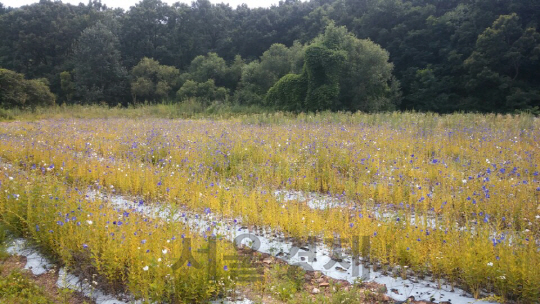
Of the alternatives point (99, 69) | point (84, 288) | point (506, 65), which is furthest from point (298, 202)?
point (99, 69)

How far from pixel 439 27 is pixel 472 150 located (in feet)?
81.6

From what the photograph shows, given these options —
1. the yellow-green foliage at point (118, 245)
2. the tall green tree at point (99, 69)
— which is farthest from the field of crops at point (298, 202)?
the tall green tree at point (99, 69)

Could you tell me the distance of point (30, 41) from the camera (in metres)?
34.7

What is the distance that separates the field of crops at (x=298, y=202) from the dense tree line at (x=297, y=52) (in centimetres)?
1503

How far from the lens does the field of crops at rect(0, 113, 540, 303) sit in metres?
3.04

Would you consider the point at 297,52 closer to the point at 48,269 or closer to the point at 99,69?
the point at 99,69

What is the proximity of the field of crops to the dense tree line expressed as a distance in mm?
15026

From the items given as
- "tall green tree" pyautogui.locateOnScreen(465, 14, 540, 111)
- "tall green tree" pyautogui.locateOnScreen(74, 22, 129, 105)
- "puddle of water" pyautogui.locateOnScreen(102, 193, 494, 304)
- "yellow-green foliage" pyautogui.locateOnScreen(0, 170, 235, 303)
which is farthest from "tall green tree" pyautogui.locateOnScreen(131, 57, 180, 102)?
"puddle of water" pyautogui.locateOnScreen(102, 193, 494, 304)

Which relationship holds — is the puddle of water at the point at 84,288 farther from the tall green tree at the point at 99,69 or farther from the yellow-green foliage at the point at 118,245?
the tall green tree at the point at 99,69

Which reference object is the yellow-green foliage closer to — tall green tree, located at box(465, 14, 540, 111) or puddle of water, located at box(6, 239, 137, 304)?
puddle of water, located at box(6, 239, 137, 304)

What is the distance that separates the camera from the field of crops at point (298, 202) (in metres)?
3.04

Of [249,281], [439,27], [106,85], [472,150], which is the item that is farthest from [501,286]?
[106,85]

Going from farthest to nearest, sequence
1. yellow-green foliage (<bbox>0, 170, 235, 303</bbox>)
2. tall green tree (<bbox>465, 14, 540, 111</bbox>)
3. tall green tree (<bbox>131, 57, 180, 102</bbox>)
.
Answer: tall green tree (<bbox>131, 57, 180, 102</bbox>) → tall green tree (<bbox>465, 14, 540, 111</bbox>) → yellow-green foliage (<bbox>0, 170, 235, 303</bbox>)

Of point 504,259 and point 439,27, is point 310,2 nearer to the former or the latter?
point 439,27
